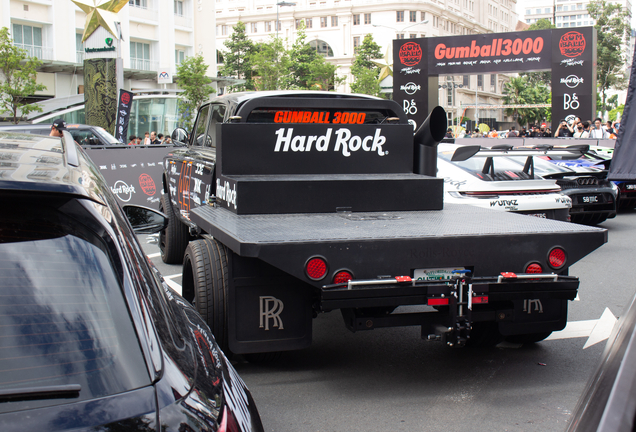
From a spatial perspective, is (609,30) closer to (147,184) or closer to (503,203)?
(147,184)

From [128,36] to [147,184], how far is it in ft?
118

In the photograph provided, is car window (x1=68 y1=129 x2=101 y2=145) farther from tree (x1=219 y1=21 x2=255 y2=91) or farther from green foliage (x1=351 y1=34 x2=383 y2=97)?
tree (x1=219 y1=21 x2=255 y2=91)

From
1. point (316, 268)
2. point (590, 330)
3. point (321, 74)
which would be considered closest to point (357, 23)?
point (321, 74)

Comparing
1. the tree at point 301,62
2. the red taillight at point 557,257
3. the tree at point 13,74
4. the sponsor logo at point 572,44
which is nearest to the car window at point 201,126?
the red taillight at point 557,257

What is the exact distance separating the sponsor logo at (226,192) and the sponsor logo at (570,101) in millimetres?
23050

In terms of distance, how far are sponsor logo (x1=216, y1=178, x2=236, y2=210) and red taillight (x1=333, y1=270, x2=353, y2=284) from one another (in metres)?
1.47

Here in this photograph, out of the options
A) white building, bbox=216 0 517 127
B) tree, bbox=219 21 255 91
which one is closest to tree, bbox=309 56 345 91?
tree, bbox=219 21 255 91

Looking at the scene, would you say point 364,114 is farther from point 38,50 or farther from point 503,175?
point 38,50

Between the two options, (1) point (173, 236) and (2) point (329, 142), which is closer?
(2) point (329, 142)

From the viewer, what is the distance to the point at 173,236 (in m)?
8.21

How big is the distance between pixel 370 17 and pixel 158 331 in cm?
9743

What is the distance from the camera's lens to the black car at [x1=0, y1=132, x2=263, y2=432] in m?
1.41

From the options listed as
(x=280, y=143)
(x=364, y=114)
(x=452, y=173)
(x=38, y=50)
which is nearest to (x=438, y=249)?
(x=280, y=143)

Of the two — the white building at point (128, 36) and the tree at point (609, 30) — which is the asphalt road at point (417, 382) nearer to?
the white building at point (128, 36)
